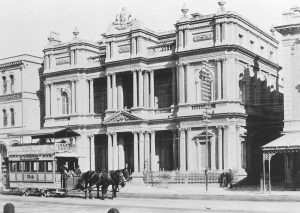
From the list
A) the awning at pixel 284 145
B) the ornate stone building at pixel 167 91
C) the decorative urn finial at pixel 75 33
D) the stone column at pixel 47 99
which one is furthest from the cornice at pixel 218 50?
the stone column at pixel 47 99

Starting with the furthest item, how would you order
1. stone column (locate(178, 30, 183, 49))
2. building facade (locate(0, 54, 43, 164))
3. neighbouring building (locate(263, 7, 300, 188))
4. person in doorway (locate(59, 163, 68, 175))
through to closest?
building facade (locate(0, 54, 43, 164)) < stone column (locate(178, 30, 183, 49)) < neighbouring building (locate(263, 7, 300, 188)) < person in doorway (locate(59, 163, 68, 175))

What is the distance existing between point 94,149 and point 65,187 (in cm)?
2054

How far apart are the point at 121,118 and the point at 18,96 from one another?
1508 cm

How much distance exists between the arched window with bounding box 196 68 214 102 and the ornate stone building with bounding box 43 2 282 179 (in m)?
0.08

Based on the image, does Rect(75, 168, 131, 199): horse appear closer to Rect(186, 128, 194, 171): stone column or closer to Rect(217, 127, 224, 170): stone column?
Rect(217, 127, 224, 170): stone column

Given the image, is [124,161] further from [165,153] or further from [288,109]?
[288,109]

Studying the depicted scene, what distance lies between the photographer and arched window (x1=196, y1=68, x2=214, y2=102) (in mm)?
41094

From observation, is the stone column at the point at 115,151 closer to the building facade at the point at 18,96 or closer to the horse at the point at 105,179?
the building facade at the point at 18,96

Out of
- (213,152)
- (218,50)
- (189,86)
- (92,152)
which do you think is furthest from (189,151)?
(92,152)

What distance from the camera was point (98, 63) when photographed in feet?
161

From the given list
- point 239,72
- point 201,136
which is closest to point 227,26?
A: point 239,72

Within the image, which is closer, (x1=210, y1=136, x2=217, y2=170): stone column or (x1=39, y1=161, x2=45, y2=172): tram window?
(x1=39, y1=161, x2=45, y2=172): tram window

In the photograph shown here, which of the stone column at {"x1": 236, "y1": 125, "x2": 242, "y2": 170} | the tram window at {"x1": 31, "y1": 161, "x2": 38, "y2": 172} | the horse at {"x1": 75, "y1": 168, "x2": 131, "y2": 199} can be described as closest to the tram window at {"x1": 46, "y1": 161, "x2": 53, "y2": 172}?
the tram window at {"x1": 31, "y1": 161, "x2": 38, "y2": 172}

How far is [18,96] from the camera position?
5578 cm
